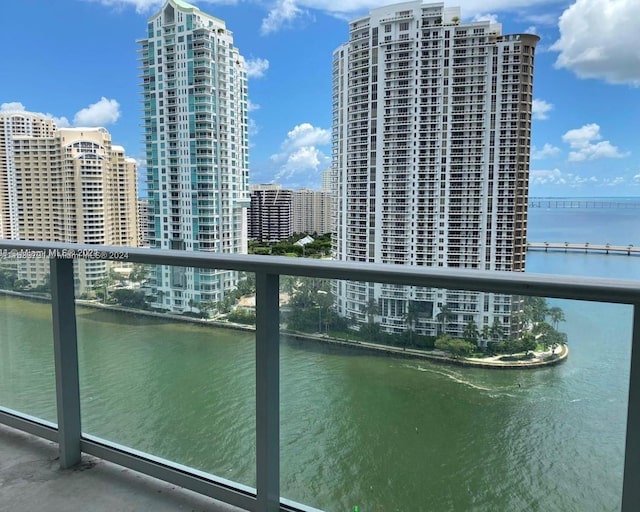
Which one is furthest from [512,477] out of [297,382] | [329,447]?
[297,382]

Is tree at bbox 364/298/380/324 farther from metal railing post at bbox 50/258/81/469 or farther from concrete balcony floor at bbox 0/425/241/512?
metal railing post at bbox 50/258/81/469

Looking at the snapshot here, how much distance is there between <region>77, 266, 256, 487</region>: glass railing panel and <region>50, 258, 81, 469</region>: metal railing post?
0.03 metres

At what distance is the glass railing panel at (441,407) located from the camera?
1007mm

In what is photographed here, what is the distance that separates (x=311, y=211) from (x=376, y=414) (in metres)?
10.4

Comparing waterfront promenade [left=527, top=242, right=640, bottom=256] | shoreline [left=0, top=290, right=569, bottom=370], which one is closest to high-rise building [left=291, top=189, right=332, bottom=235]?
waterfront promenade [left=527, top=242, right=640, bottom=256]

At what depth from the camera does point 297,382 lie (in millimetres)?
1354

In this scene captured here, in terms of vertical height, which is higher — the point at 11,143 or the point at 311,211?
the point at 11,143

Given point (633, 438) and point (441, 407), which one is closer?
point (633, 438)

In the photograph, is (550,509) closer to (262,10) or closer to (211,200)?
(211,200)

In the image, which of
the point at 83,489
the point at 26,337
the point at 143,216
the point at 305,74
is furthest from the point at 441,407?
the point at 305,74

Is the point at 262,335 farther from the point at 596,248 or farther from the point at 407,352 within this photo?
the point at 596,248

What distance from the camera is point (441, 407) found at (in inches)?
45.8

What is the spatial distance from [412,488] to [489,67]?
16.0m

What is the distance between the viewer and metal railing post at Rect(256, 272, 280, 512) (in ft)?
4.34
